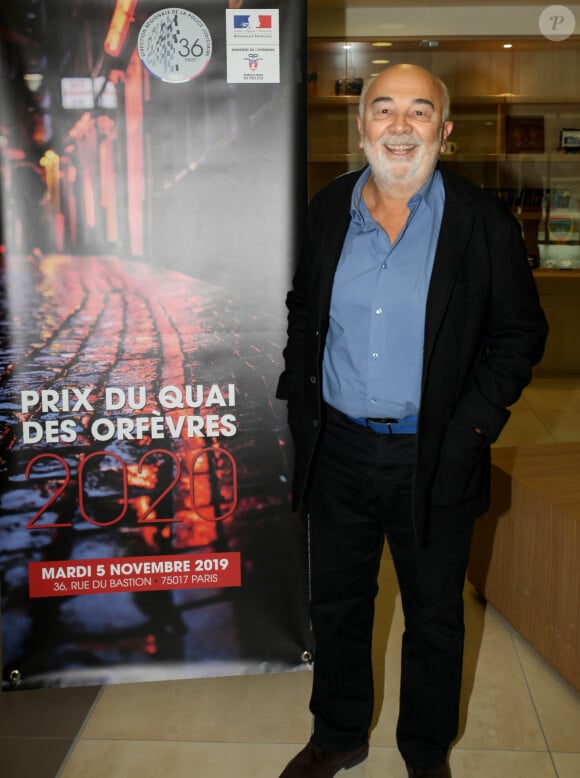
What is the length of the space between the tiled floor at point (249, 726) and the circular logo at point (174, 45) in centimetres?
176

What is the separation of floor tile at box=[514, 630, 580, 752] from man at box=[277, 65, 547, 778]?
1.39 feet

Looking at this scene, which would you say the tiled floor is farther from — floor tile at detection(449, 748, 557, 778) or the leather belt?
the leather belt

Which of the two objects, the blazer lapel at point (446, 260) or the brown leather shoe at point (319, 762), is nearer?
the blazer lapel at point (446, 260)

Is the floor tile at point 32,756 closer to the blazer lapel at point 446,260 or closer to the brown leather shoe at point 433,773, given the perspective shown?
the brown leather shoe at point 433,773

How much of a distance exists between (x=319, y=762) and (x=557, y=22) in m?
6.15

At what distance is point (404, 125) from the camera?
177 centimetres

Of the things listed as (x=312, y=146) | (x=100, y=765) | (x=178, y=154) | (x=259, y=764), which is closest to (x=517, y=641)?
(x=259, y=764)

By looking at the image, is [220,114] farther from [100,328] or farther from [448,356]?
[448,356]

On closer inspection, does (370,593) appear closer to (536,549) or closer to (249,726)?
(249,726)

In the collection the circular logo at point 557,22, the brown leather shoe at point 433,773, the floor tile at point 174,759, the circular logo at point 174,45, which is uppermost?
the circular logo at point 557,22

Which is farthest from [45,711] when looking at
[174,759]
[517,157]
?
[517,157]

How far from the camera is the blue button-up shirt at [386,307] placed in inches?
70.1

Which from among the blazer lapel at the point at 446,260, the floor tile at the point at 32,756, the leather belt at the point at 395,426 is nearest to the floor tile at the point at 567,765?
the leather belt at the point at 395,426

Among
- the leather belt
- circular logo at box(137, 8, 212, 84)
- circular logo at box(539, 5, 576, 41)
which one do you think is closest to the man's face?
the leather belt
